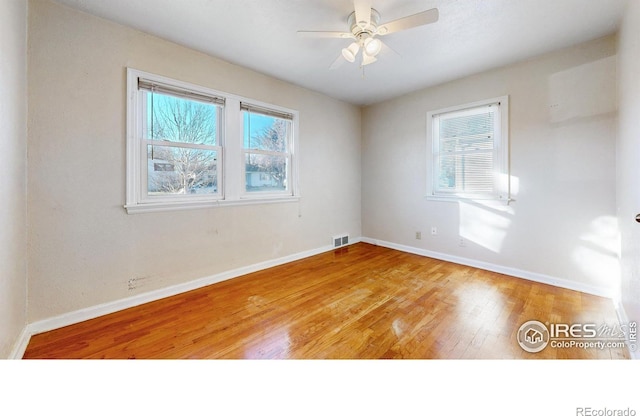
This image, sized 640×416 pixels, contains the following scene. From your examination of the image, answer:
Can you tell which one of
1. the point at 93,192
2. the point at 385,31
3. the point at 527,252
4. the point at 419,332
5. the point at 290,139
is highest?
the point at 385,31

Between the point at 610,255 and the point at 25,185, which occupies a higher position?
the point at 25,185

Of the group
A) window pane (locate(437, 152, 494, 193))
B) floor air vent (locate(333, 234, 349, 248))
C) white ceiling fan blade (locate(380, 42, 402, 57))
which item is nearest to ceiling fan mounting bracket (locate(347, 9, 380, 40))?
white ceiling fan blade (locate(380, 42, 402, 57))

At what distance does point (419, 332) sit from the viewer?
1.85 m

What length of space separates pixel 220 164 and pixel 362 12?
2.04 metres

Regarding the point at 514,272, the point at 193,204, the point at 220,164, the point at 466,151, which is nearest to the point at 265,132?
the point at 220,164

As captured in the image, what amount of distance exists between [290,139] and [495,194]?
9.24 ft

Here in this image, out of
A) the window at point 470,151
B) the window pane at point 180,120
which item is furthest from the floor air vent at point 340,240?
the window pane at point 180,120

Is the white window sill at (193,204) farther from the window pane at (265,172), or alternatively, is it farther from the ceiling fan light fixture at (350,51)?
the ceiling fan light fixture at (350,51)

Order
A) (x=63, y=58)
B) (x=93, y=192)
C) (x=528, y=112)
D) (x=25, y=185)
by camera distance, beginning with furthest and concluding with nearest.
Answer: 1. (x=528, y=112)
2. (x=93, y=192)
3. (x=63, y=58)
4. (x=25, y=185)

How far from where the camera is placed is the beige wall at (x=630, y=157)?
1608 mm

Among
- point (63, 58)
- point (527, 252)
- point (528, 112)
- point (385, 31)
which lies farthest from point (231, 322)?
point (528, 112)

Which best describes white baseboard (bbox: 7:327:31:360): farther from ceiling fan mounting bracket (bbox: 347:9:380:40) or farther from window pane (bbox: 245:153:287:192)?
ceiling fan mounting bracket (bbox: 347:9:380:40)

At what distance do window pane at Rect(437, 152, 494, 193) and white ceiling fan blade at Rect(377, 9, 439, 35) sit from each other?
2075mm
